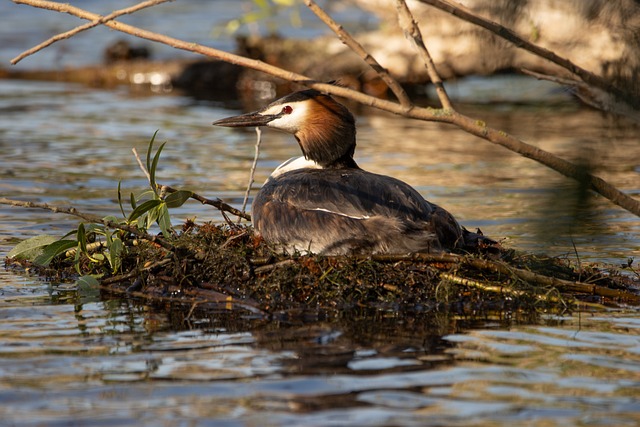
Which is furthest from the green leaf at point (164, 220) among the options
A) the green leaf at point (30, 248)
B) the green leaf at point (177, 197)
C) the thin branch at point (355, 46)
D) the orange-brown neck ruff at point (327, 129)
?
the thin branch at point (355, 46)

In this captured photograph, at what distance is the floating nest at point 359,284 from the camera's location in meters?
5.98

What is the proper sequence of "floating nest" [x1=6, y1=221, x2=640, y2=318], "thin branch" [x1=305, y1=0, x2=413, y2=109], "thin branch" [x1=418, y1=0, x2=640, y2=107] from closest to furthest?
1. "thin branch" [x1=418, y1=0, x2=640, y2=107]
2. "thin branch" [x1=305, y1=0, x2=413, y2=109]
3. "floating nest" [x1=6, y1=221, x2=640, y2=318]

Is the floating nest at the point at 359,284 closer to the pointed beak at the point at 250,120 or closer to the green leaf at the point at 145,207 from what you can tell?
the green leaf at the point at 145,207

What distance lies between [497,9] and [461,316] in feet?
10.9

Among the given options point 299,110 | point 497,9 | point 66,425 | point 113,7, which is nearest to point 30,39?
point 113,7

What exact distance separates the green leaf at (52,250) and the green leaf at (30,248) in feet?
0.55

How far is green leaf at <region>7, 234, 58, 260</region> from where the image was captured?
22.7 feet

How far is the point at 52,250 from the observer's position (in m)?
6.77

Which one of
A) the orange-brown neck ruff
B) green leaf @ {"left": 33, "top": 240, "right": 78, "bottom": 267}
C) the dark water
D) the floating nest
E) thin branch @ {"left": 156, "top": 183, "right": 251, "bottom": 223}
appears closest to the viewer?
the dark water

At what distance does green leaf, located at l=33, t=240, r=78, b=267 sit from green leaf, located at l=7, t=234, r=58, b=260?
168mm

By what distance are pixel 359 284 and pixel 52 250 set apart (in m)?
2.06

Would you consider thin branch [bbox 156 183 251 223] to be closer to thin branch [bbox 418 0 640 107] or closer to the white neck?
the white neck

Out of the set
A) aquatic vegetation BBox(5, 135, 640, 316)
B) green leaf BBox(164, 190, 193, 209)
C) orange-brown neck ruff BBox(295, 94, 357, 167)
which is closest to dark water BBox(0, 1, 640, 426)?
aquatic vegetation BBox(5, 135, 640, 316)

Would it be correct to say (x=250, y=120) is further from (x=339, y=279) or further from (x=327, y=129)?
(x=339, y=279)
